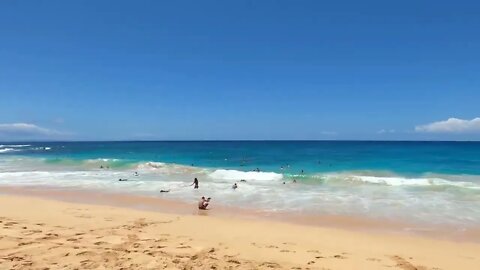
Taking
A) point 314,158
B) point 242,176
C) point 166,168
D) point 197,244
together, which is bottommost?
point 242,176

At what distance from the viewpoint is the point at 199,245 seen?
9.16 metres

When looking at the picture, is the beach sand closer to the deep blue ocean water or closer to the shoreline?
the shoreline

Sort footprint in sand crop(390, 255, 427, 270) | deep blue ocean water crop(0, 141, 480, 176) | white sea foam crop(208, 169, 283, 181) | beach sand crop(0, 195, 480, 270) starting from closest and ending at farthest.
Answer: beach sand crop(0, 195, 480, 270), footprint in sand crop(390, 255, 427, 270), white sea foam crop(208, 169, 283, 181), deep blue ocean water crop(0, 141, 480, 176)

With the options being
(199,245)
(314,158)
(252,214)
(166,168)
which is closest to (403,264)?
(199,245)

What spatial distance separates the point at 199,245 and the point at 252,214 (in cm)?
570

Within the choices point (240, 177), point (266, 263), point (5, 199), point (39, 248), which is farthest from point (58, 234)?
point (240, 177)

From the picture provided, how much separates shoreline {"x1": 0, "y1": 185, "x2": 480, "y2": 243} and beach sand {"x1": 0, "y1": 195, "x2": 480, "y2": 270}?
786mm

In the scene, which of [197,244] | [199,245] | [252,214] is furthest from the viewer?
[252,214]

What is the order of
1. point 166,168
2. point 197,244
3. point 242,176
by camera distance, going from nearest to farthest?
point 197,244, point 242,176, point 166,168

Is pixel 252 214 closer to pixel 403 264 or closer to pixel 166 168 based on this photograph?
pixel 403 264

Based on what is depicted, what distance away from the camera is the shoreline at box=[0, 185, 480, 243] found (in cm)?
1215

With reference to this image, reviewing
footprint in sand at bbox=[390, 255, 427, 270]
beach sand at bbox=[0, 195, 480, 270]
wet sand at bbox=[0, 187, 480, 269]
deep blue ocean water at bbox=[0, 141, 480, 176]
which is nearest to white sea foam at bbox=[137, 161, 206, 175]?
deep blue ocean water at bbox=[0, 141, 480, 176]

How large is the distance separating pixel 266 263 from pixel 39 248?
4965 mm

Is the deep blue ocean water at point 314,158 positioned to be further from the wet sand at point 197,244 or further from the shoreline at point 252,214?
the wet sand at point 197,244
